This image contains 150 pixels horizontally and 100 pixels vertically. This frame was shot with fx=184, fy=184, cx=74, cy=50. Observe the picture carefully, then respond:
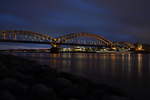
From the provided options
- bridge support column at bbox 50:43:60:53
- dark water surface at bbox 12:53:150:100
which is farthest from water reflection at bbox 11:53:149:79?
bridge support column at bbox 50:43:60:53

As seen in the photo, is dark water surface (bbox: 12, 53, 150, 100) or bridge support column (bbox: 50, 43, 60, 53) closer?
dark water surface (bbox: 12, 53, 150, 100)

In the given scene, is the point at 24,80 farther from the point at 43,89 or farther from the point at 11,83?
the point at 43,89

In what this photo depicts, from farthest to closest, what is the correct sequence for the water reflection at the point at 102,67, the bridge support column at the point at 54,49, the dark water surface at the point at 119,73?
the bridge support column at the point at 54,49 → the water reflection at the point at 102,67 → the dark water surface at the point at 119,73

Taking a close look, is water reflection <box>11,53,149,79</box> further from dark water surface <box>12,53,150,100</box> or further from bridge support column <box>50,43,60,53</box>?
bridge support column <box>50,43,60,53</box>

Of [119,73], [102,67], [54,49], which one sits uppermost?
[54,49]

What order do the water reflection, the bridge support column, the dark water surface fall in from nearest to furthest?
the dark water surface, the water reflection, the bridge support column

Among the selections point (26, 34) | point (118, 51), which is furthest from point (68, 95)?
point (118, 51)

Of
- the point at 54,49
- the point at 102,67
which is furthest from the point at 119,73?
the point at 54,49

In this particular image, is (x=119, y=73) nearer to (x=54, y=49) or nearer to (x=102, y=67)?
(x=102, y=67)

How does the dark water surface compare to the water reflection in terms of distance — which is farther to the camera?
the water reflection

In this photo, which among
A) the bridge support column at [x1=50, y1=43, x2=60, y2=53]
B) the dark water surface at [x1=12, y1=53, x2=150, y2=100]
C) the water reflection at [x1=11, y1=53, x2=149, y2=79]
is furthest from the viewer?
the bridge support column at [x1=50, y1=43, x2=60, y2=53]

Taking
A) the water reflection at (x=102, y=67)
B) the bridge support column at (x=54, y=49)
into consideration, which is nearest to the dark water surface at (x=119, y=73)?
the water reflection at (x=102, y=67)

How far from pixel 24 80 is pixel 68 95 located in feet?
5.92

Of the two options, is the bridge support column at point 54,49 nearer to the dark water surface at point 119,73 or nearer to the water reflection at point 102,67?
the water reflection at point 102,67
